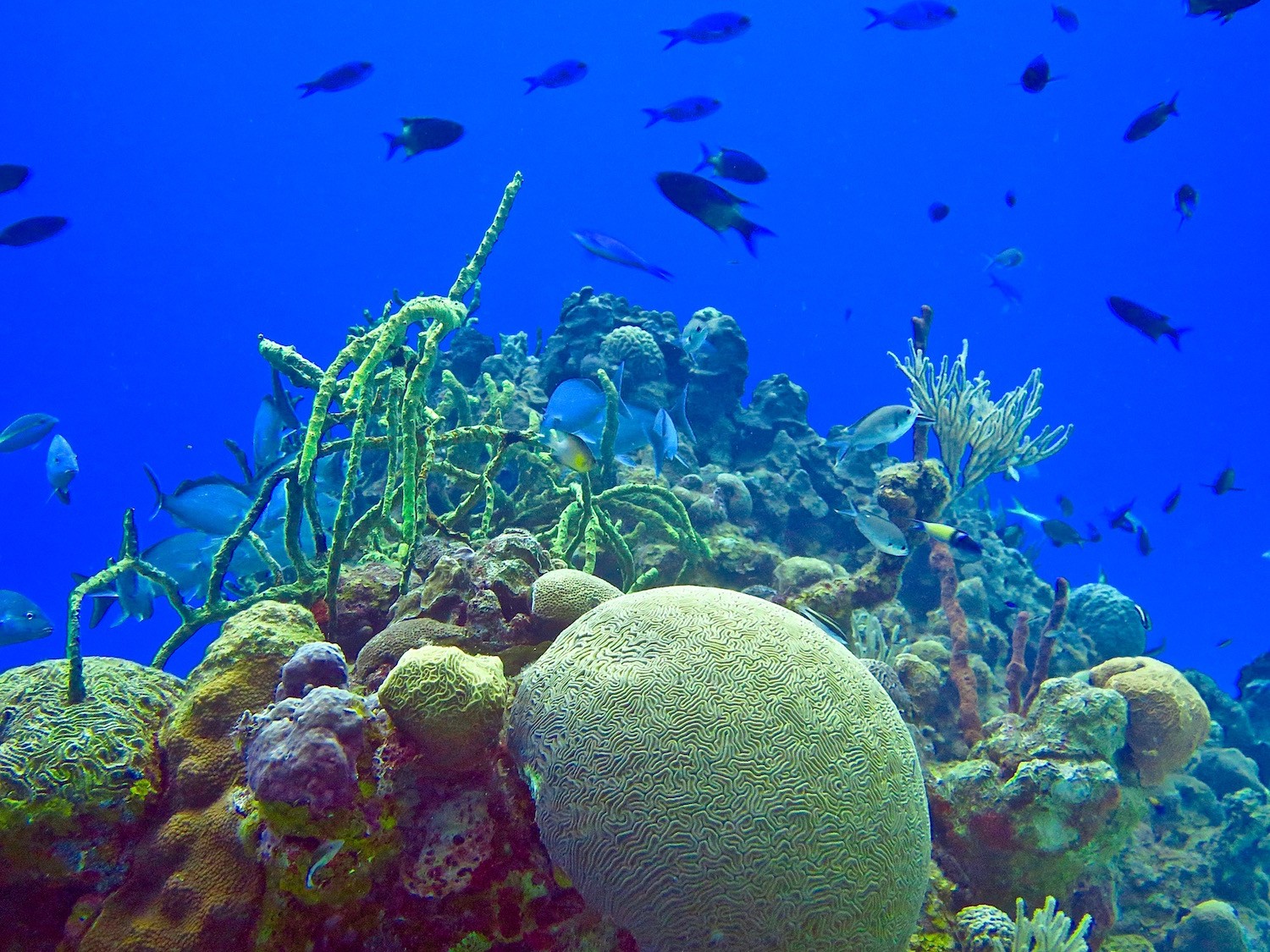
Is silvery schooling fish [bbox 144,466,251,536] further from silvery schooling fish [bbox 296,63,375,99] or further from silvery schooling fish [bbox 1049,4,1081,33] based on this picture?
silvery schooling fish [bbox 1049,4,1081,33]

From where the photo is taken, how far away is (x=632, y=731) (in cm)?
268

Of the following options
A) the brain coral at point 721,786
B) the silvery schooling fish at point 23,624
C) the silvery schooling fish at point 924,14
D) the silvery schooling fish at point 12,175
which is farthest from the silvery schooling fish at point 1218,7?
the silvery schooling fish at point 23,624

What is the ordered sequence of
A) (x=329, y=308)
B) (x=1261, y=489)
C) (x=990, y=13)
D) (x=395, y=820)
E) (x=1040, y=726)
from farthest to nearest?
1. (x=329, y=308)
2. (x=1261, y=489)
3. (x=990, y=13)
4. (x=1040, y=726)
5. (x=395, y=820)

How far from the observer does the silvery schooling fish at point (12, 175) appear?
20.0ft

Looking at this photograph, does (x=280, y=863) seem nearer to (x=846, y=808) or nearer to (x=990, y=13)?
(x=846, y=808)

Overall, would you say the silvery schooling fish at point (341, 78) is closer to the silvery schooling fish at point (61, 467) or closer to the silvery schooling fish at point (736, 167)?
the silvery schooling fish at point (736, 167)

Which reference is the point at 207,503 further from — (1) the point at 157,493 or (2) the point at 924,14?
(2) the point at 924,14

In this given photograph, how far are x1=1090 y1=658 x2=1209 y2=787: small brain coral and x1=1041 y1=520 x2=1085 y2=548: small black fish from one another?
3922mm

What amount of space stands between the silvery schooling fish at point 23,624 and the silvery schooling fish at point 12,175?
12.8 feet

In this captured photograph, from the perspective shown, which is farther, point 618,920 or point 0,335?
point 0,335

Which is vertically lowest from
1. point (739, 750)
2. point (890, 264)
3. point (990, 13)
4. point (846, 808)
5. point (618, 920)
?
point (890, 264)

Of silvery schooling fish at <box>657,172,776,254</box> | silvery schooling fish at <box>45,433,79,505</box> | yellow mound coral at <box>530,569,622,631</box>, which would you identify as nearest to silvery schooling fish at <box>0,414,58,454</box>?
silvery schooling fish at <box>45,433,79,505</box>

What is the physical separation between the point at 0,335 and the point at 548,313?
52735 millimetres

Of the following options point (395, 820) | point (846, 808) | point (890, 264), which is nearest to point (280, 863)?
point (395, 820)
